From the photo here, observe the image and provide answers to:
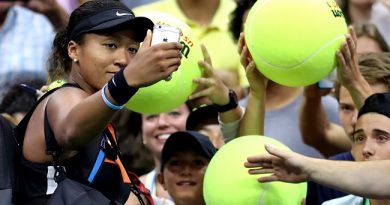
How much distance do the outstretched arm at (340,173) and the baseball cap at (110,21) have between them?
0.74 m

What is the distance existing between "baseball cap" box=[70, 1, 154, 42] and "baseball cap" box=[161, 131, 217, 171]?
4.13ft

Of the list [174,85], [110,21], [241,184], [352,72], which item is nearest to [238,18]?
[352,72]

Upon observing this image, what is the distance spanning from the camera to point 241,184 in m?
4.66

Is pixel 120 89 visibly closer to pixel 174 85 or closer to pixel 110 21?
pixel 110 21

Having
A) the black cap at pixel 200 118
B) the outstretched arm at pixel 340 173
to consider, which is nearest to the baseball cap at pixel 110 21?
the outstretched arm at pixel 340 173

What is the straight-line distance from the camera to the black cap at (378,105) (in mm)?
4980

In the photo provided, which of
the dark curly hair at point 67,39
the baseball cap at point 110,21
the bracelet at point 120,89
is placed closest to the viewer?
the bracelet at point 120,89

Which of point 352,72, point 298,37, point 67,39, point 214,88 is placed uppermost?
point 67,39

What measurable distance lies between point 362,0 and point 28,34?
2559 millimetres

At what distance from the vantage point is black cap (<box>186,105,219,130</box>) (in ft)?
20.5

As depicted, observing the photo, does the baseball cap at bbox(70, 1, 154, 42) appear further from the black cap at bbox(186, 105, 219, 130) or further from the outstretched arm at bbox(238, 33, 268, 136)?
the black cap at bbox(186, 105, 219, 130)

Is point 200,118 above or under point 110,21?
under

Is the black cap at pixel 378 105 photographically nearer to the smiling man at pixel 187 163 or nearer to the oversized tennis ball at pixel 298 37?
the oversized tennis ball at pixel 298 37

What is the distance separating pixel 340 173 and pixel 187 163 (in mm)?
1637
